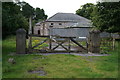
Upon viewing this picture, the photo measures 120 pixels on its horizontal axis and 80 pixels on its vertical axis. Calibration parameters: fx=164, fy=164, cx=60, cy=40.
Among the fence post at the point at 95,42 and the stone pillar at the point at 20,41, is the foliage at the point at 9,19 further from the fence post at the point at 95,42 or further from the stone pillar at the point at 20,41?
the fence post at the point at 95,42

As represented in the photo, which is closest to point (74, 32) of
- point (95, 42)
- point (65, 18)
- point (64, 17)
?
point (95, 42)

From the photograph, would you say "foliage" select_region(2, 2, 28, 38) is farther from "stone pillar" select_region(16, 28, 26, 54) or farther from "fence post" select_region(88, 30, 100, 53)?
"fence post" select_region(88, 30, 100, 53)

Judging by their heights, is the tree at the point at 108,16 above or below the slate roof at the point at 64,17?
below

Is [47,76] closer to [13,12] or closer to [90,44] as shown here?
[90,44]

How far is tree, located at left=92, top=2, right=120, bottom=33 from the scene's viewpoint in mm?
20717

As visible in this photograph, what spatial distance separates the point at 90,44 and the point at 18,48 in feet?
19.5

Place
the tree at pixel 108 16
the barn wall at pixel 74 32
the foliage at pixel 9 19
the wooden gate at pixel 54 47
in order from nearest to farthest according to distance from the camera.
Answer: the foliage at pixel 9 19 < the wooden gate at pixel 54 47 < the tree at pixel 108 16 < the barn wall at pixel 74 32

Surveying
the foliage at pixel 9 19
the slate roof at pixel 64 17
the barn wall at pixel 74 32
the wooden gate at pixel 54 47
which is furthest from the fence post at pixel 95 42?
the slate roof at pixel 64 17

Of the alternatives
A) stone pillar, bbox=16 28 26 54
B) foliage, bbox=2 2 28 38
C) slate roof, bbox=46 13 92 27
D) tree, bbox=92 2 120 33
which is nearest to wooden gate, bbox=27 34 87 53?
stone pillar, bbox=16 28 26 54

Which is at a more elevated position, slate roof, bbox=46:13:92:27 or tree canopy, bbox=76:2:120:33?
slate roof, bbox=46:13:92:27

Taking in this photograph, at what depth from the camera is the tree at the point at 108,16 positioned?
20717mm

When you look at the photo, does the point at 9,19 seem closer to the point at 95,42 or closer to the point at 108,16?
the point at 95,42

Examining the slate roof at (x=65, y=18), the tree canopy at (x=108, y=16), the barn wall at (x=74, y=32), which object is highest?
the slate roof at (x=65, y=18)

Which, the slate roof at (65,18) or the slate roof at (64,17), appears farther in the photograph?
the slate roof at (64,17)
